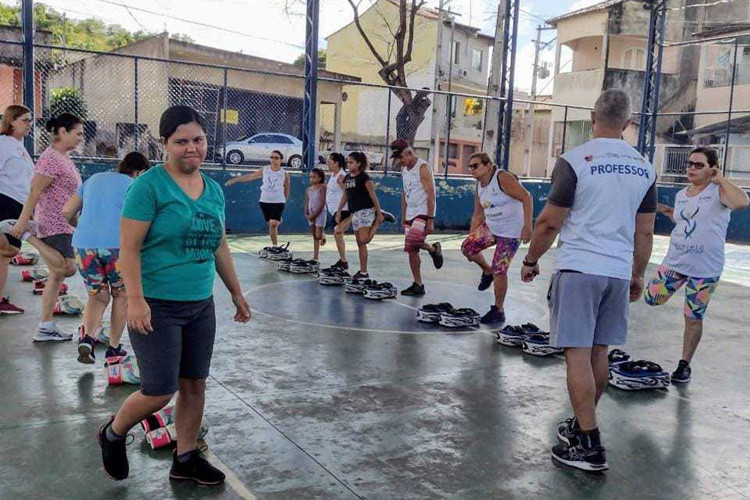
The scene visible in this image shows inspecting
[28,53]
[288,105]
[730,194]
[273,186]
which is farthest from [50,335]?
[288,105]

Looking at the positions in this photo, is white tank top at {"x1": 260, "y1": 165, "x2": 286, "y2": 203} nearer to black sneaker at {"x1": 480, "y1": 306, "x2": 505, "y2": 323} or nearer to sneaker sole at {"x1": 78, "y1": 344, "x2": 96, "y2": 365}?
black sneaker at {"x1": 480, "y1": 306, "x2": 505, "y2": 323}

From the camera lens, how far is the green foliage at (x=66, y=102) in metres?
19.2

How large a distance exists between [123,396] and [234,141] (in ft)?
72.1

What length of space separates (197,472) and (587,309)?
230 centimetres

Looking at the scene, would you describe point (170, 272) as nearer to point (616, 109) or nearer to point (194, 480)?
point (194, 480)

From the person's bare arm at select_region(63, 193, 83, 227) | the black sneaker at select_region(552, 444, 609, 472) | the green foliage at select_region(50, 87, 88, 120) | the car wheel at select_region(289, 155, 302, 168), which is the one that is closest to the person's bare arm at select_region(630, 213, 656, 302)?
the black sneaker at select_region(552, 444, 609, 472)

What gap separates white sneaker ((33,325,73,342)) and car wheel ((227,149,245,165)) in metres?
18.9

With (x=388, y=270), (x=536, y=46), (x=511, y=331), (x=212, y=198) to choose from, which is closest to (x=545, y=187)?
(x=388, y=270)

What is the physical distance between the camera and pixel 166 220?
10.9ft

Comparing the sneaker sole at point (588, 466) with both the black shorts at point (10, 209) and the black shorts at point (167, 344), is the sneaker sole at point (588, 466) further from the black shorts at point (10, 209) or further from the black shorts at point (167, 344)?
the black shorts at point (10, 209)

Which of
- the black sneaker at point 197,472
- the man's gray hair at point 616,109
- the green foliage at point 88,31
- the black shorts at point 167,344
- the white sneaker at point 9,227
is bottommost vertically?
the black sneaker at point 197,472

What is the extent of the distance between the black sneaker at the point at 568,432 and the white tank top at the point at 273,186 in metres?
9.08

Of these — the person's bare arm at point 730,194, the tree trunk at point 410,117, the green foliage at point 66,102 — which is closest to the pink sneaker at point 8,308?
the person's bare arm at point 730,194

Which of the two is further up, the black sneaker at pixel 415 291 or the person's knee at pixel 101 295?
Result: the person's knee at pixel 101 295
